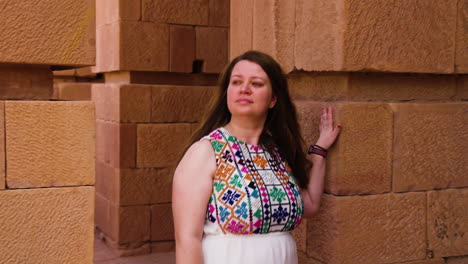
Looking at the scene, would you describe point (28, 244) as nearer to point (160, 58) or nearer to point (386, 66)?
point (386, 66)

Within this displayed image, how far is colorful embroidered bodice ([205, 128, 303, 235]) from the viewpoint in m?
2.63

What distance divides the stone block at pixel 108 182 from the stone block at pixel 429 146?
3644 millimetres

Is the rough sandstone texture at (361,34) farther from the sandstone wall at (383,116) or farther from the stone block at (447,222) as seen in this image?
the stone block at (447,222)

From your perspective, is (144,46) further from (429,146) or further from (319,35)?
(429,146)

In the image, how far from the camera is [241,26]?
4.03 m

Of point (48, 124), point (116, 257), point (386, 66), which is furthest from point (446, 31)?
point (116, 257)

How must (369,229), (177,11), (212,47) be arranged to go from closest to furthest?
(369,229) < (177,11) < (212,47)

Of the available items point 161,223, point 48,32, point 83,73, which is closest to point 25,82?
point 48,32

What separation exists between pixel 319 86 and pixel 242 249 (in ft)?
4.40

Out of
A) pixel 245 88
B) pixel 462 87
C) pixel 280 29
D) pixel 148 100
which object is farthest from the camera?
pixel 148 100

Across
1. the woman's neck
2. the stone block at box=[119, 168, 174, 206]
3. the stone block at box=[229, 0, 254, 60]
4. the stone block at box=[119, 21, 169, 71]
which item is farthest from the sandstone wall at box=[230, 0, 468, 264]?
the stone block at box=[119, 168, 174, 206]

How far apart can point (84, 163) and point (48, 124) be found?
235 mm

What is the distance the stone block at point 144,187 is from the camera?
6.35 metres

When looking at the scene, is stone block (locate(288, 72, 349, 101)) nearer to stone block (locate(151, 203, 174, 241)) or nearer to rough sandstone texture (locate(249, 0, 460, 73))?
rough sandstone texture (locate(249, 0, 460, 73))
